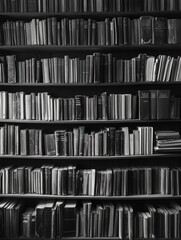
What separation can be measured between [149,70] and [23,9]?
1312 mm

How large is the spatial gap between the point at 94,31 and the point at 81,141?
1.04 m

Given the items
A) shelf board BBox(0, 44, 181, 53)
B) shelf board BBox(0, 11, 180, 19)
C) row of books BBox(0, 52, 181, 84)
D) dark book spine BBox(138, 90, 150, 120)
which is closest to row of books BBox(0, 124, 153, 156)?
dark book spine BBox(138, 90, 150, 120)

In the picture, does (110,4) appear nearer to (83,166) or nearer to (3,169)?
(83,166)

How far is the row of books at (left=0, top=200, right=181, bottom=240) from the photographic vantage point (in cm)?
293

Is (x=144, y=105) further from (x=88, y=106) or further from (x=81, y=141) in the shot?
(x=81, y=141)

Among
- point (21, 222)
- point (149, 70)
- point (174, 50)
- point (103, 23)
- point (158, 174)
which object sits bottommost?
point (21, 222)

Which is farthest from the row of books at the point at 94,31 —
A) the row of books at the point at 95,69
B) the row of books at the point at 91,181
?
the row of books at the point at 91,181

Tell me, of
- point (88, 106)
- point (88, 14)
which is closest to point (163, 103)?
point (88, 106)

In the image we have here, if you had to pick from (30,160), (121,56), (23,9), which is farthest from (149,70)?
(30,160)

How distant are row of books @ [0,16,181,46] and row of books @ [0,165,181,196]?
1209mm

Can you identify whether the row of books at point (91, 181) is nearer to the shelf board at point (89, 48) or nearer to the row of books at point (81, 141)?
the row of books at point (81, 141)

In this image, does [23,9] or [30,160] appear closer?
[23,9]

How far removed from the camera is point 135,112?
9.88ft

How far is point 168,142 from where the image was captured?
2975 mm
